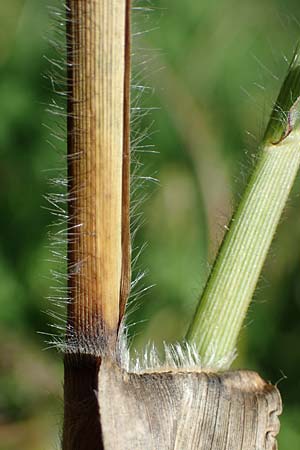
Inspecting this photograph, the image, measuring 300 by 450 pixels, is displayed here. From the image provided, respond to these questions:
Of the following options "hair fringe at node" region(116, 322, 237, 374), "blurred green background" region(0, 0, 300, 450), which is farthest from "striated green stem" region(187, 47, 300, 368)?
"blurred green background" region(0, 0, 300, 450)

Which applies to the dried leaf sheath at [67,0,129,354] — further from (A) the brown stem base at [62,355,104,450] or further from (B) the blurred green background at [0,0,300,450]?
(B) the blurred green background at [0,0,300,450]

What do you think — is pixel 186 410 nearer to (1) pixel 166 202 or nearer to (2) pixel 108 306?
(2) pixel 108 306

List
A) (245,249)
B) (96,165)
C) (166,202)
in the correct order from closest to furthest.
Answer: (96,165) < (245,249) < (166,202)

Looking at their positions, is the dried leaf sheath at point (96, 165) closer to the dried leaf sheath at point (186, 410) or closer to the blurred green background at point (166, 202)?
the dried leaf sheath at point (186, 410)

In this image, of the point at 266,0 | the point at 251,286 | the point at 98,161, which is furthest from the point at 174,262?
the point at 98,161

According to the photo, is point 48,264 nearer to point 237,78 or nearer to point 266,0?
point 237,78

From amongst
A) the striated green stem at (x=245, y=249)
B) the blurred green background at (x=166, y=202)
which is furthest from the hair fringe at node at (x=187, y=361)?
the blurred green background at (x=166, y=202)

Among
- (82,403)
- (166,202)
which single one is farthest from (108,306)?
(166,202)
